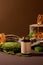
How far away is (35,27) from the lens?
11.0 ft

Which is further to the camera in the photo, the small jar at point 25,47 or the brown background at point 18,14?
the brown background at point 18,14

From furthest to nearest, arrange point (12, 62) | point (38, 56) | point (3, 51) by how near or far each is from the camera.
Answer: point (3, 51), point (38, 56), point (12, 62)

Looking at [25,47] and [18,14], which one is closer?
[25,47]

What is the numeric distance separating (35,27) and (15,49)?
2.03 metres

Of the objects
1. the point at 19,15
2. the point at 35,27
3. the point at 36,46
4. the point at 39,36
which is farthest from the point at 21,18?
the point at 36,46

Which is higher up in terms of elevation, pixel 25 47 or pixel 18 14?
pixel 18 14

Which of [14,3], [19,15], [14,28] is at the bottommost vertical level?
[14,28]

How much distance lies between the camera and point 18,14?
4.26m

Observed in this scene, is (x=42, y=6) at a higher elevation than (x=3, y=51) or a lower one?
higher

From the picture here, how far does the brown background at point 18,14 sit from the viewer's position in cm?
421

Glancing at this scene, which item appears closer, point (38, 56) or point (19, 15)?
point (38, 56)

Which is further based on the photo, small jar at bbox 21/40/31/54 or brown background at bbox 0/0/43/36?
brown background at bbox 0/0/43/36

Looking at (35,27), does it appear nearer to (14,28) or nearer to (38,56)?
(14,28)

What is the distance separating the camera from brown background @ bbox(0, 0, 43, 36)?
166 inches
